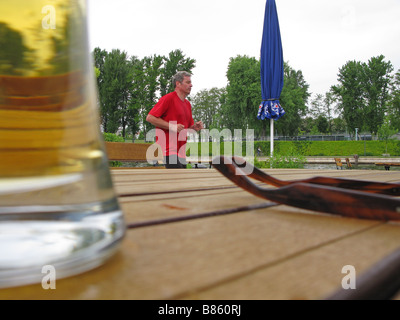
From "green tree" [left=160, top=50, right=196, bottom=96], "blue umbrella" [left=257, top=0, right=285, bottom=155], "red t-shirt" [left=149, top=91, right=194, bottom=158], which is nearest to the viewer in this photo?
"red t-shirt" [left=149, top=91, right=194, bottom=158]

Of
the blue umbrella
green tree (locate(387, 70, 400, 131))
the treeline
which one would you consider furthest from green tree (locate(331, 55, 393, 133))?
the blue umbrella

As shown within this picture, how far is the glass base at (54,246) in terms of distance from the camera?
19 cm

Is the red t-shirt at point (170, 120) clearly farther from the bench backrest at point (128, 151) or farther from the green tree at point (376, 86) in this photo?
the green tree at point (376, 86)

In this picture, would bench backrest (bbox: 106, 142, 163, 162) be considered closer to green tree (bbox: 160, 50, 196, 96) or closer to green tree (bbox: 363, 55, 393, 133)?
green tree (bbox: 160, 50, 196, 96)

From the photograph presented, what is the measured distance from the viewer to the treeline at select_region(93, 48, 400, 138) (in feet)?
72.9

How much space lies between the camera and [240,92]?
79.0 ft

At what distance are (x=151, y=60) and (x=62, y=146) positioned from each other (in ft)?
76.7

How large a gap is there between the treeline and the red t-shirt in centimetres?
1993

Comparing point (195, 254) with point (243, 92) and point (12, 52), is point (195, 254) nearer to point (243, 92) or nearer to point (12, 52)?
point (12, 52)

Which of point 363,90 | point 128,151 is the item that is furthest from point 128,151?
point 363,90

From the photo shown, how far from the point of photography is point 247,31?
3014 centimetres


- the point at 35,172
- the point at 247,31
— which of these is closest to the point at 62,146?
the point at 35,172

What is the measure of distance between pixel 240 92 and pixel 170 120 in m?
22.3
